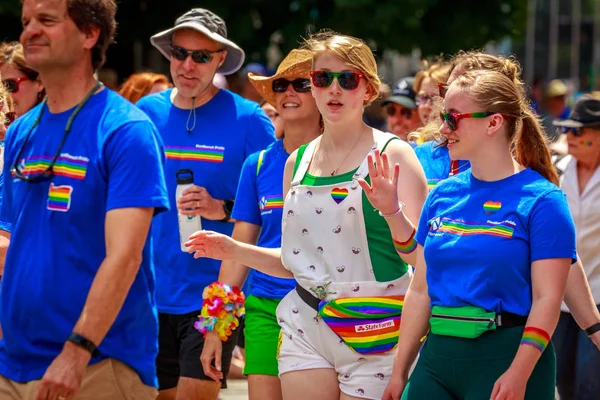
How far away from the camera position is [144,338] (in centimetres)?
431

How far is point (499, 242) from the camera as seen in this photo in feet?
14.4

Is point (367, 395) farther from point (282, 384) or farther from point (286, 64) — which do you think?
point (286, 64)

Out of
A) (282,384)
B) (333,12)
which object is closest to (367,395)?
(282,384)

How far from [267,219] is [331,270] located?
3.11 ft

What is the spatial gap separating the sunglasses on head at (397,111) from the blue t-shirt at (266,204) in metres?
2.72

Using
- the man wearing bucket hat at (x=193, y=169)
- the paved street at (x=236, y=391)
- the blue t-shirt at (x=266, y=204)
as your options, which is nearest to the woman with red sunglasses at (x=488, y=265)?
the blue t-shirt at (x=266, y=204)

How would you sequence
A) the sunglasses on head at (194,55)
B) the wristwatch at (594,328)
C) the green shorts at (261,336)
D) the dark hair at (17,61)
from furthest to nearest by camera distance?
the dark hair at (17,61) → the sunglasses on head at (194,55) → the green shorts at (261,336) → the wristwatch at (594,328)

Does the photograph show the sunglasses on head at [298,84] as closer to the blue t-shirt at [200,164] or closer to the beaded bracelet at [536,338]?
the blue t-shirt at [200,164]

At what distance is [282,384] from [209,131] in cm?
203

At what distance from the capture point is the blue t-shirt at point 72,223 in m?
4.09

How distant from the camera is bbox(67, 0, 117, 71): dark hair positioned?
13.8 feet

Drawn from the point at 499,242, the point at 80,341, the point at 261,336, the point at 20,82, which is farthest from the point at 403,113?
the point at 80,341

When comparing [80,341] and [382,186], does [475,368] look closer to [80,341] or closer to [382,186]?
[382,186]

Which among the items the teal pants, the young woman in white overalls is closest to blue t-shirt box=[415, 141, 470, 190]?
the young woman in white overalls
